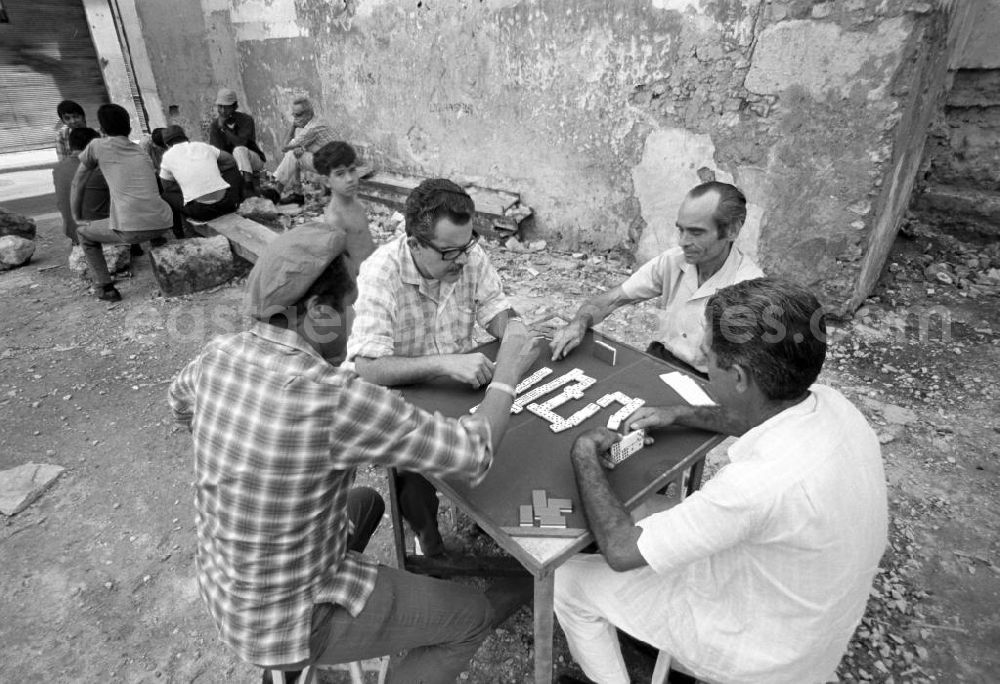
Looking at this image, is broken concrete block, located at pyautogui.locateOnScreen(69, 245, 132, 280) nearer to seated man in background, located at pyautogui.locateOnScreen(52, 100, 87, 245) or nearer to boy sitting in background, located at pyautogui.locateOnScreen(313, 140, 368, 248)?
seated man in background, located at pyautogui.locateOnScreen(52, 100, 87, 245)

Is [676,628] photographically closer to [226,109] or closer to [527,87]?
[527,87]

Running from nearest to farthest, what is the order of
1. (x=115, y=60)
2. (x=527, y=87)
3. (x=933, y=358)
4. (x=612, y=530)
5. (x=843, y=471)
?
(x=843, y=471) → (x=612, y=530) → (x=933, y=358) → (x=527, y=87) → (x=115, y=60)

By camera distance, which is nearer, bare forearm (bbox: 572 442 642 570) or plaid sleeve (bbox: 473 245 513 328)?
bare forearm (bbox: 572 442 642 570)

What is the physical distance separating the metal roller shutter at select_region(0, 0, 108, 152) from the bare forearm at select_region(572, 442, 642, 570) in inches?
483

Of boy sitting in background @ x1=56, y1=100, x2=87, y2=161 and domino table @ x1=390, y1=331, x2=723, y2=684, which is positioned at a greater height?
boy sitting in background @ x1=56, y1=100, x2=87, y2=161

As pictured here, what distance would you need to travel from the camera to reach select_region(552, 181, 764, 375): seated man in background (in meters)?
2.59

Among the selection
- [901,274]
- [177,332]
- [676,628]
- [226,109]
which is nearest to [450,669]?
[676,628]

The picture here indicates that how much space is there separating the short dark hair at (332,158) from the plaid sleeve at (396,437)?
2856 mm

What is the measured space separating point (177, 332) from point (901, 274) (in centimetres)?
657

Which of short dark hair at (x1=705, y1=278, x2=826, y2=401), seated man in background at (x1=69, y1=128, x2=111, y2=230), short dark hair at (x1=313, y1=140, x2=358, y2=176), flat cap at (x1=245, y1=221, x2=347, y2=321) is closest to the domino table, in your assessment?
short dark hair at (x1=705, y1=278, x2=826, y2=401)

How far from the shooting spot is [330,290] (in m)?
1.74

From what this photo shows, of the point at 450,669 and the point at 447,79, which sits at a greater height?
the point at 447,79

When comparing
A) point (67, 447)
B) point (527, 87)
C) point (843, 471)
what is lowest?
point (67, 447)

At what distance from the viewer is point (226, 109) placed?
799 cm
